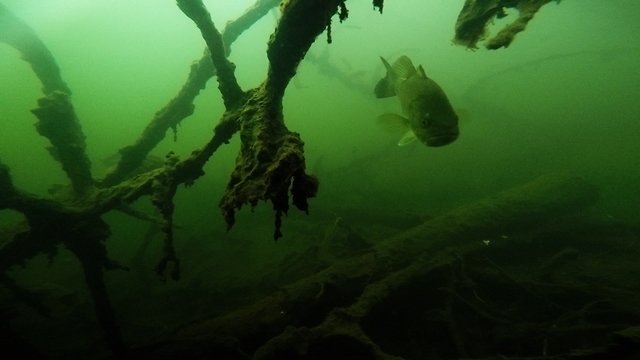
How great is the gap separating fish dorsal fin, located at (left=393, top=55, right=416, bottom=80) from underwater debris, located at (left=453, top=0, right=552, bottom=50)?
0.42m

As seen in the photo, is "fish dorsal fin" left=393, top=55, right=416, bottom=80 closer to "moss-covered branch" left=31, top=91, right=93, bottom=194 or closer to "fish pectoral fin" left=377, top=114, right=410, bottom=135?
"fish pectoral fin" left=377, top=114, right=410, bottom=135

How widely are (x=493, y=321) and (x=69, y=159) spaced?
22.5ft

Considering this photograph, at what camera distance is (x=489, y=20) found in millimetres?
2658

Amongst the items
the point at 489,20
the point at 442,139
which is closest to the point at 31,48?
the point at 442,139

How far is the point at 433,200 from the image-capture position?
13.1m

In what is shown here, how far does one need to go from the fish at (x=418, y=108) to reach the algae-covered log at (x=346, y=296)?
223cm

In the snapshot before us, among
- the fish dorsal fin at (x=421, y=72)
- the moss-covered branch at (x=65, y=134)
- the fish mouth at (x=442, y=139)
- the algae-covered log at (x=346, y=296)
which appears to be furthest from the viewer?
the moss-covered branch at (x=65, y=134)

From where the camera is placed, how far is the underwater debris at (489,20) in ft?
7.61

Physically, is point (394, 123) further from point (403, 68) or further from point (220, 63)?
point (220, 63)

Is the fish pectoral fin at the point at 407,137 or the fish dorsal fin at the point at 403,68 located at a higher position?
the fish dorsal fin at the point at 403,68

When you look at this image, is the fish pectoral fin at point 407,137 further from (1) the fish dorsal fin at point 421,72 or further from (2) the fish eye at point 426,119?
(1) the fish dorsal fin at point 421,72

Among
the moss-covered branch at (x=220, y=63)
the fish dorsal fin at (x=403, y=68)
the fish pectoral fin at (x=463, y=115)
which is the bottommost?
the fish pectoral fin at (x=463, y=115)

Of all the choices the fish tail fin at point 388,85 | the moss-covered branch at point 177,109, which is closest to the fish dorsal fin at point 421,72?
the fish tail fin at point 388,85

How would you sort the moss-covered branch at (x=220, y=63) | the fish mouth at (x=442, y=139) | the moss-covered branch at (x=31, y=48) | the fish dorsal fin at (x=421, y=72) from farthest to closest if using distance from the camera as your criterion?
1. the moss-covered branch at (x=31, y=48)
2. the moss-covered branch at (x=220, y=63)
3. the fish dorsal fin at (x=421, y=72)
4. the fish mouth at (x=442, y=139)
